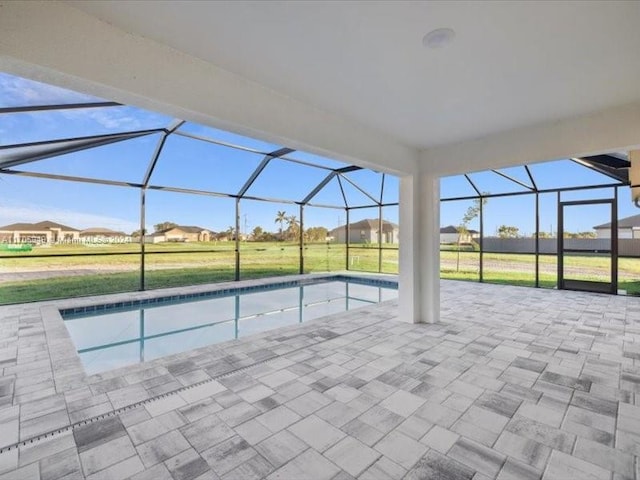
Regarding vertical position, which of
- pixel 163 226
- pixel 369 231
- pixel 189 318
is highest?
pixel 163 226

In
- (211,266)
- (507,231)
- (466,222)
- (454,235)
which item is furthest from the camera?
(211,266)

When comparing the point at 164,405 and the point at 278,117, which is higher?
the point at 278,117

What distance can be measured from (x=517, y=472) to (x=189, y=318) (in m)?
5.22

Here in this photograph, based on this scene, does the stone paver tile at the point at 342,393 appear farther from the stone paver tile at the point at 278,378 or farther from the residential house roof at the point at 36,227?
the residential house roof at the point at 36,227

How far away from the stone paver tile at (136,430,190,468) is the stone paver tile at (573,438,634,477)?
2.42 metres

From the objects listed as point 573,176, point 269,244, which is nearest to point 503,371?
point 573,176

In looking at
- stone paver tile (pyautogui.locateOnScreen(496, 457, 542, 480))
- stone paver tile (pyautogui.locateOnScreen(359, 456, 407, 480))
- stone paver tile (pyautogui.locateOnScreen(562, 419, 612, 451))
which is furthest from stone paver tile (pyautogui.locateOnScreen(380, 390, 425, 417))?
stone paver tile (pyautogui.locateOnScreen(562, 419, 612, 451))

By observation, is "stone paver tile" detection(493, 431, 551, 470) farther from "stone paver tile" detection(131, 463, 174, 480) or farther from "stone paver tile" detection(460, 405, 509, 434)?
"stone paver tile" detection(131, 463, 174, 480)

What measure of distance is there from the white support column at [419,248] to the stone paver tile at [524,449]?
8.94ft

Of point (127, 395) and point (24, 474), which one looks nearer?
point (24, 474)

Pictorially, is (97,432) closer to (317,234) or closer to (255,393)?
(255,393)

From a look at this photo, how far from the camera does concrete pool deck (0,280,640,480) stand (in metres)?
1.84

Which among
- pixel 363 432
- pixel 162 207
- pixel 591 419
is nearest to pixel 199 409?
pixel 363 432

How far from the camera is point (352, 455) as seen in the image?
192cm
